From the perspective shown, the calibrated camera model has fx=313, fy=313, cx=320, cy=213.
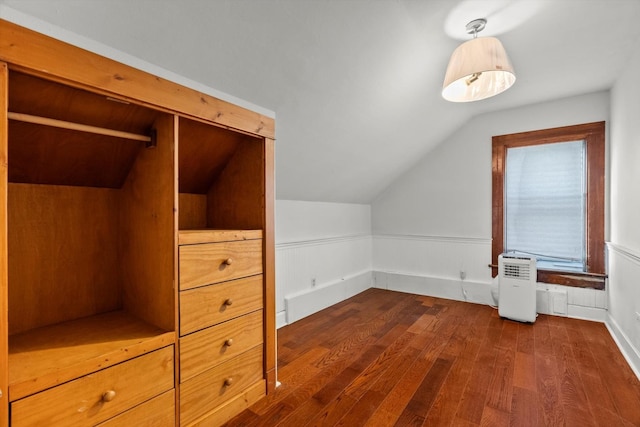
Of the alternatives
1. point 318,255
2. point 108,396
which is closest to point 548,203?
point 318,255

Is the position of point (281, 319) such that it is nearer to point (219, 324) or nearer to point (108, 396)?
point (219, 324)

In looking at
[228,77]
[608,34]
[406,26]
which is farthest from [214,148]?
[608,34]

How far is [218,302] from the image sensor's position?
5.22 ft

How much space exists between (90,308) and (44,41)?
1.22 m

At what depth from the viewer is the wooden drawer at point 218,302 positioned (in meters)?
1.46

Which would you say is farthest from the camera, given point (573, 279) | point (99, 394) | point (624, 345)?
point (573, 279)

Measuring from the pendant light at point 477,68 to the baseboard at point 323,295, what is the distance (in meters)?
2.22

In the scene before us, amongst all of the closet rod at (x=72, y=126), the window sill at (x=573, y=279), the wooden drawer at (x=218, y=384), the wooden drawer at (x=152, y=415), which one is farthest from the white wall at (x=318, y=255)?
the window sill at (x=573, y=279)

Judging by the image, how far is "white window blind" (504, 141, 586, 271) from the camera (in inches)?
128

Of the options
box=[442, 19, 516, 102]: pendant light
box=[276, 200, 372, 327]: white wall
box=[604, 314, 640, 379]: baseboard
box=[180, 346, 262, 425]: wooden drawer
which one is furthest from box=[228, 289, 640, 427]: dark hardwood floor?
box=[442, 19, 516, 102]: pendant light

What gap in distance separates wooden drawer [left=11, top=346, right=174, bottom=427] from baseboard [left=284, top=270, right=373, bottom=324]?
1.72 m

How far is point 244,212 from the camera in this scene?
191cm

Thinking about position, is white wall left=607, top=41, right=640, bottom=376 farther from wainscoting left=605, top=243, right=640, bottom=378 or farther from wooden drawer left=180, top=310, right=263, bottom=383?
wooden drawer left=180, top=310, right=263, bottom=383

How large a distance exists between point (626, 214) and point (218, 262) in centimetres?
306
